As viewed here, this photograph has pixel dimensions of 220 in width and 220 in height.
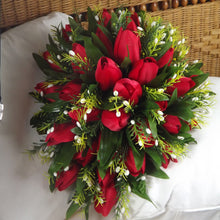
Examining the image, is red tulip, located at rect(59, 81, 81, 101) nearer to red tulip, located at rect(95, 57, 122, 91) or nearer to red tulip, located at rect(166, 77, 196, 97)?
red tulip, located at rect(95, 57, 122, 91)

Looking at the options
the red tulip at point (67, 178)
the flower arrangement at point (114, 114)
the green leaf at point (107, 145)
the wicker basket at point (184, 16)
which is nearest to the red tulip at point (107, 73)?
the flower arrangement at point (114, 114)

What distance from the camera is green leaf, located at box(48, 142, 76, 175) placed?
64 centimetres

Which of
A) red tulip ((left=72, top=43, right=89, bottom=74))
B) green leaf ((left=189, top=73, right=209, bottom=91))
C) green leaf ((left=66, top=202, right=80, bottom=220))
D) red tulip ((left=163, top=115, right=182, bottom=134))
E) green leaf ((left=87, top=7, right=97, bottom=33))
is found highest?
green leaf ((left=87, top=7, right=97, bottom=33))

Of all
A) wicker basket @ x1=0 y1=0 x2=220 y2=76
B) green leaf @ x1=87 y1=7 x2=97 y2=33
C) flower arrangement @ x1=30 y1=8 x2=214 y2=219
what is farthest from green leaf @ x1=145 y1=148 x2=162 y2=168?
wicker basket @ x1=0 y1=0 x2=220 y2=76

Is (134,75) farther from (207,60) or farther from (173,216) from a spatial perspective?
(207,60)

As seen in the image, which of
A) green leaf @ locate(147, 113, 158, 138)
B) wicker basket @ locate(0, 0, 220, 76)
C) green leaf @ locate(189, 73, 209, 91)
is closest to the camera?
green leaf @ locate(147, 113, 158, 138)

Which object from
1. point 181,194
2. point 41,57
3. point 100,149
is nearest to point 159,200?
point 181,194

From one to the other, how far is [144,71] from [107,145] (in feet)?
0.57

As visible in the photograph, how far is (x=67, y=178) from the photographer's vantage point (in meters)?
0.67

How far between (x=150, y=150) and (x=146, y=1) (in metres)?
0.71

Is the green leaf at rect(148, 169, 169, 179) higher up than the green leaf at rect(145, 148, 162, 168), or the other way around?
the green leaf at rect(145, 148, 162, 168)

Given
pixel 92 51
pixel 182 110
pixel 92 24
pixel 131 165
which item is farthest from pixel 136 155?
pixel 92 24

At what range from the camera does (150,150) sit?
641 mm

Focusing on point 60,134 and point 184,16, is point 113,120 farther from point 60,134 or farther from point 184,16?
point 184,16
